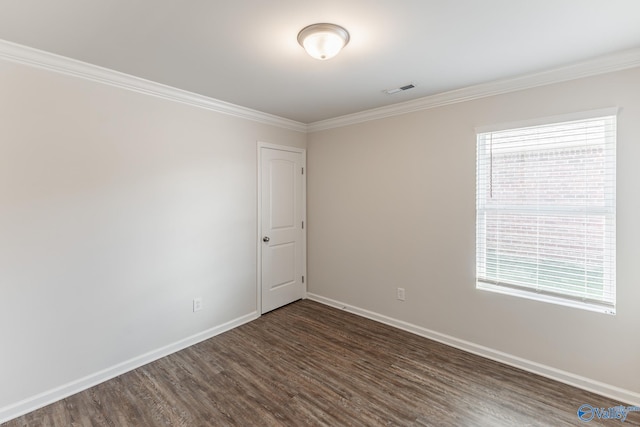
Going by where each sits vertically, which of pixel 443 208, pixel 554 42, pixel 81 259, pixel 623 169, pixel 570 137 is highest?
pixel 554 42

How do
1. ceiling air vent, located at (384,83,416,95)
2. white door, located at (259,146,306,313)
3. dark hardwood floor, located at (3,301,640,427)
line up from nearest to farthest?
1. dark hardwood floor, located at (3,301,640,427)
2. ceiling air vent, located at (384,83,416,95)
3. white door, located at (259,146,306,313)

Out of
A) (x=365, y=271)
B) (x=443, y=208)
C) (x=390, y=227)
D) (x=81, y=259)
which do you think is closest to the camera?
(x=81, y=259)

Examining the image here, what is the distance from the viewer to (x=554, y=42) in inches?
77.0

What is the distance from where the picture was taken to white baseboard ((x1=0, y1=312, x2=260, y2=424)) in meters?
2.01

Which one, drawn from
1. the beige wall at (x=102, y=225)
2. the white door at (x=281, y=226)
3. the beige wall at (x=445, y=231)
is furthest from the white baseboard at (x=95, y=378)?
the beige wall at (x=445, y=231)

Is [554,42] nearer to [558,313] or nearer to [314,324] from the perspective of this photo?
[558,313]

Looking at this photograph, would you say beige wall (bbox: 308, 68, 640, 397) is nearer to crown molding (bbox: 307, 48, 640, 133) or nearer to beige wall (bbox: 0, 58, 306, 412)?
crown molding (bbox: 307, 48, 640, 133)

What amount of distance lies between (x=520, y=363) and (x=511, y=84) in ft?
7.95

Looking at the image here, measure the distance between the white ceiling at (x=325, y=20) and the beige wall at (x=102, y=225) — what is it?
421mm

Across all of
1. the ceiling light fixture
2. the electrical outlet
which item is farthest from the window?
the electrical outlet

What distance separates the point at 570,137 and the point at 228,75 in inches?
111

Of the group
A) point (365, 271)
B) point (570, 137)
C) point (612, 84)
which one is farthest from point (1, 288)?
point (612, 84)

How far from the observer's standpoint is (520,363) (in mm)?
2547

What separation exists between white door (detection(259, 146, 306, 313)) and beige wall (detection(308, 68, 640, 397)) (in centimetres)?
19
